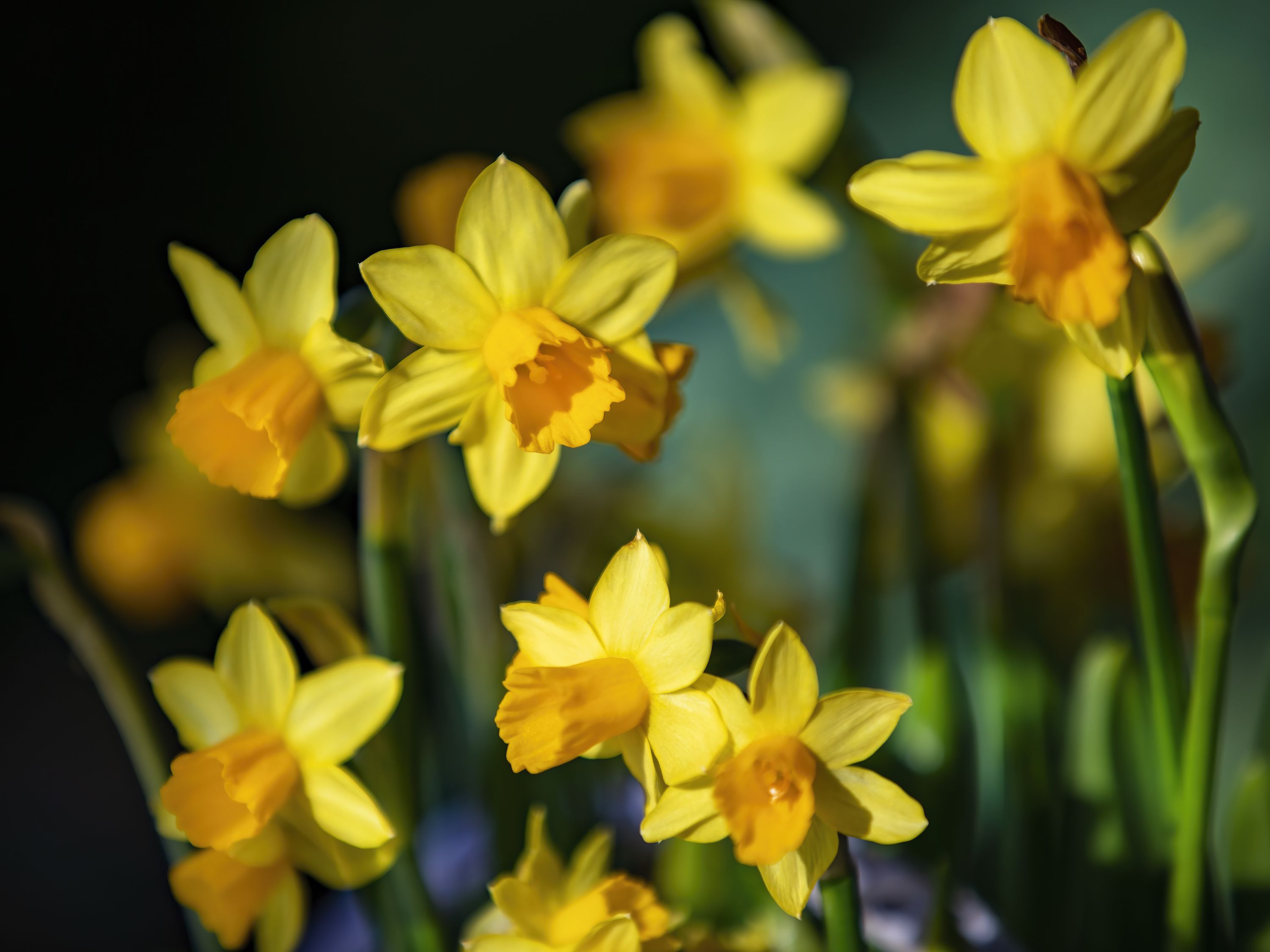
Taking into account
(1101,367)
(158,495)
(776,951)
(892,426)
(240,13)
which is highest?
(240,13)

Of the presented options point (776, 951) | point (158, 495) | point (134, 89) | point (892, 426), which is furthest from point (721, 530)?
point (134, 89)

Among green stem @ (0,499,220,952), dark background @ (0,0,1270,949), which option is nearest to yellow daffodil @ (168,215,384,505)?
green stem @ (0,499,220,952)

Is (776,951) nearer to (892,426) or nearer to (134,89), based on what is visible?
(892,426)

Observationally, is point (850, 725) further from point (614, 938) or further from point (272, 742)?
point (272, 742)

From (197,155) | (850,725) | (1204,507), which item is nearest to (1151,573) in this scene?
(1204,507)

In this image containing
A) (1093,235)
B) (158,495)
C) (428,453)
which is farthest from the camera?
(158,495)

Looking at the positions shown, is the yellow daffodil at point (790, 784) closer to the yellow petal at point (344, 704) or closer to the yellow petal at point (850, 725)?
the yellow petal at point (850, 725)
